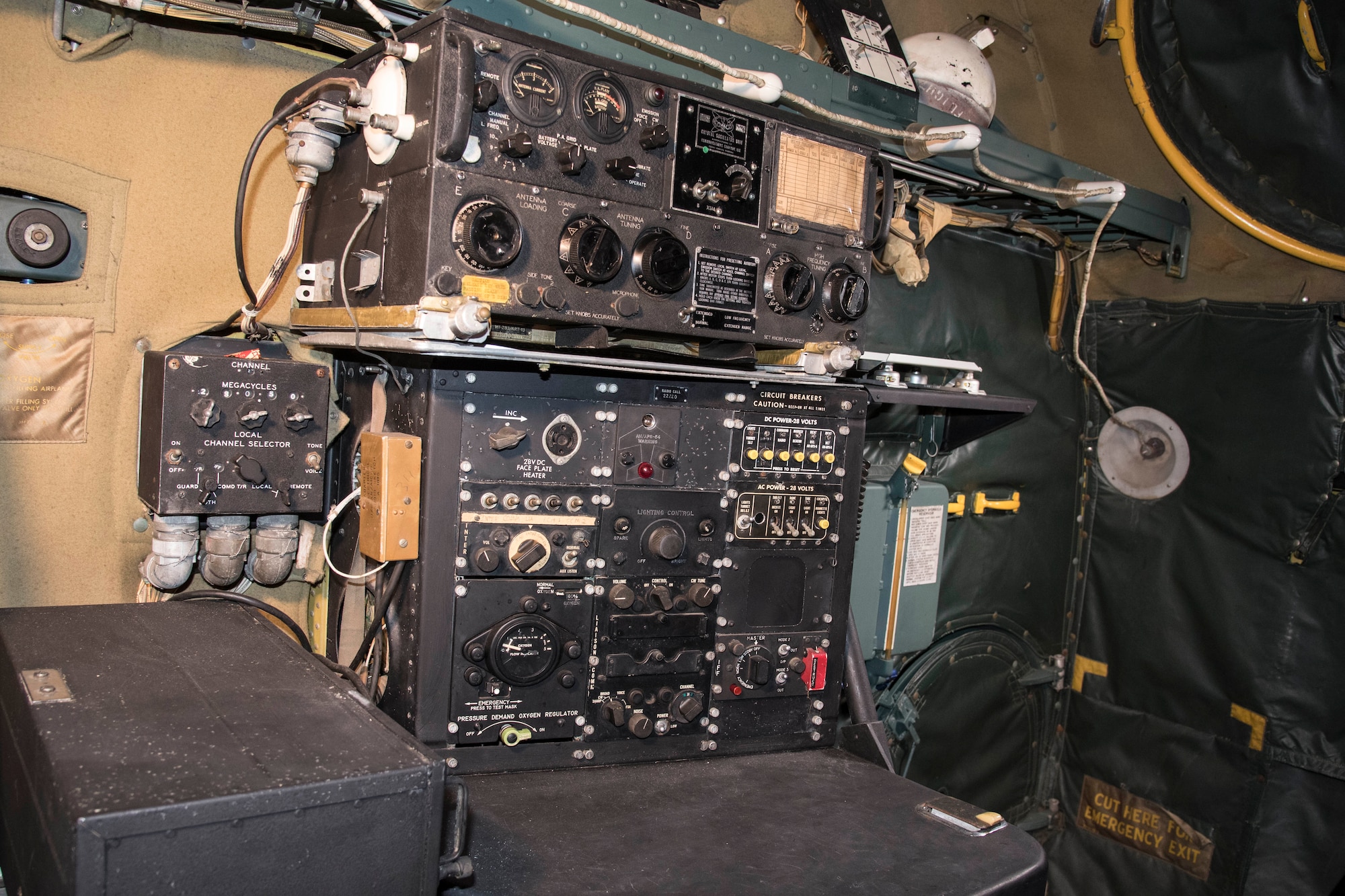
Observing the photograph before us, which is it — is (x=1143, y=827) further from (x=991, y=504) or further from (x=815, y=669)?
(x=815, y=669)

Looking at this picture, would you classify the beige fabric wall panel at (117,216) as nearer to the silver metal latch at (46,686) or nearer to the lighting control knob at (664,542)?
the silver metal latch at (46,686)

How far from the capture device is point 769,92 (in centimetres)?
208

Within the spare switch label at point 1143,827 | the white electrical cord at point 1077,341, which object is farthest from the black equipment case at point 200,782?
the spare switch label at point 1143,827

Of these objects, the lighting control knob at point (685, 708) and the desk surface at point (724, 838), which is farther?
the lighting control knob at point (685, 708)

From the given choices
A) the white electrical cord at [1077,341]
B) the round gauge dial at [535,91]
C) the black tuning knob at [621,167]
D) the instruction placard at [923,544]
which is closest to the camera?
the round gauge dial at [535,91]

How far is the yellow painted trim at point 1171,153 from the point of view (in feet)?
11.1

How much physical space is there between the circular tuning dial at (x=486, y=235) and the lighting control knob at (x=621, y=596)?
0.81 metres

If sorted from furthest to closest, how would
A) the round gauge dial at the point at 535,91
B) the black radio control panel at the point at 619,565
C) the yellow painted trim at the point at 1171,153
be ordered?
the yellow painted trim at the point at 1171,153
the black radio control panel at the point at 619,565
the round gauge dial at the point at 535,91

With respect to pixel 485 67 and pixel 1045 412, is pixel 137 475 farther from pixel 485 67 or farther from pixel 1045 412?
pixel 1045 412

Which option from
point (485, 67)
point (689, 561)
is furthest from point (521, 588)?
point (485, 67)

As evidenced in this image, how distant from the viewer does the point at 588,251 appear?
1.72 meters

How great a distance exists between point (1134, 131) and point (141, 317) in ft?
12.1

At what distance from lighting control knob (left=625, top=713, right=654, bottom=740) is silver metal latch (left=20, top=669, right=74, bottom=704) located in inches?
45.2

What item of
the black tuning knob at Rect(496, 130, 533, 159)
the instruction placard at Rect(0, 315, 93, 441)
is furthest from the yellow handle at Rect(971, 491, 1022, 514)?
the instruction placard at Rect(0, 315, 93, 441)
